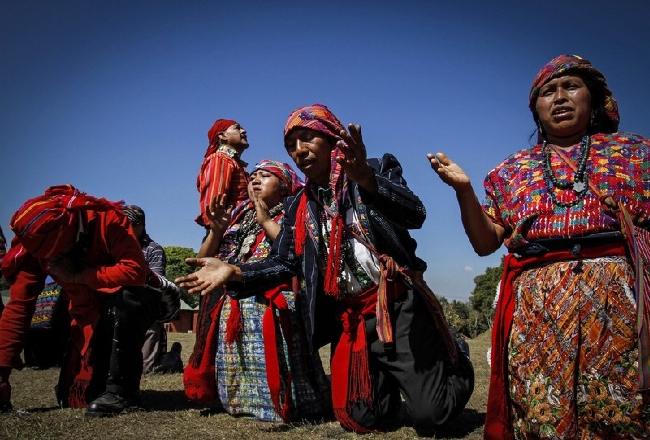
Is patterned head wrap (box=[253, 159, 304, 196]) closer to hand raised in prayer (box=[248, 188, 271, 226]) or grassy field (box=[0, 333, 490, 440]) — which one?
hand raised in prayer (box=[248, 188, 271, 226])

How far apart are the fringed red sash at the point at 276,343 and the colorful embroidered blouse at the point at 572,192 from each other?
83.8 inches

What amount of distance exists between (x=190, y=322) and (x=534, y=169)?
125 ft

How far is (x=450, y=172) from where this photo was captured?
2355mm

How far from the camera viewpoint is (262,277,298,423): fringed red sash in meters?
3.92

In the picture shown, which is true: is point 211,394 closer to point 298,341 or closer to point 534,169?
point 298,341

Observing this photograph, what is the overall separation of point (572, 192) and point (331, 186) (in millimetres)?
1752

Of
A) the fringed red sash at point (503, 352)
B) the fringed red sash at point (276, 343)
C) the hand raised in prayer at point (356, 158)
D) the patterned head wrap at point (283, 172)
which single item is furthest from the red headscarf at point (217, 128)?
the fringed red sash at point (503, 352)

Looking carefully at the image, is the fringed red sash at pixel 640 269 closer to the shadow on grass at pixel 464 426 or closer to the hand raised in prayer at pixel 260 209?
the shadow on grass at pixel 464 426

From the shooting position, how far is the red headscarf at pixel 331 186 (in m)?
3.52

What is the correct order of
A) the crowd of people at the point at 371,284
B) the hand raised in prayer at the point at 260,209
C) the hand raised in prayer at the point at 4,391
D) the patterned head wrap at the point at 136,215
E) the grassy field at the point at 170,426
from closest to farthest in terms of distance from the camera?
the crowd of people at the point at 371,284 < the grassy field at the point at 170,426 < the hand raised in prayer at the point at 4,391 < the hand raised in prayer at the point at 260,209 < the patterned head wrap at the point at 136,215

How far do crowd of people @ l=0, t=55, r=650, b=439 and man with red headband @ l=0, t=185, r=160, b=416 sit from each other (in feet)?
0.05

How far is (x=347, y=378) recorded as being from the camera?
3.60m

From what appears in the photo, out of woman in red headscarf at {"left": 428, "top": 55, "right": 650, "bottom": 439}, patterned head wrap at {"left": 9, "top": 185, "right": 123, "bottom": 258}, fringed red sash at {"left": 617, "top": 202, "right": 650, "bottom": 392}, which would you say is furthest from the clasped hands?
fringed red sash at {"left": 617, "top": 202, "right": 650, "bottom": 392}

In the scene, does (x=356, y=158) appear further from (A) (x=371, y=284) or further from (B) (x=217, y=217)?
(B) (x=217, y=217)
